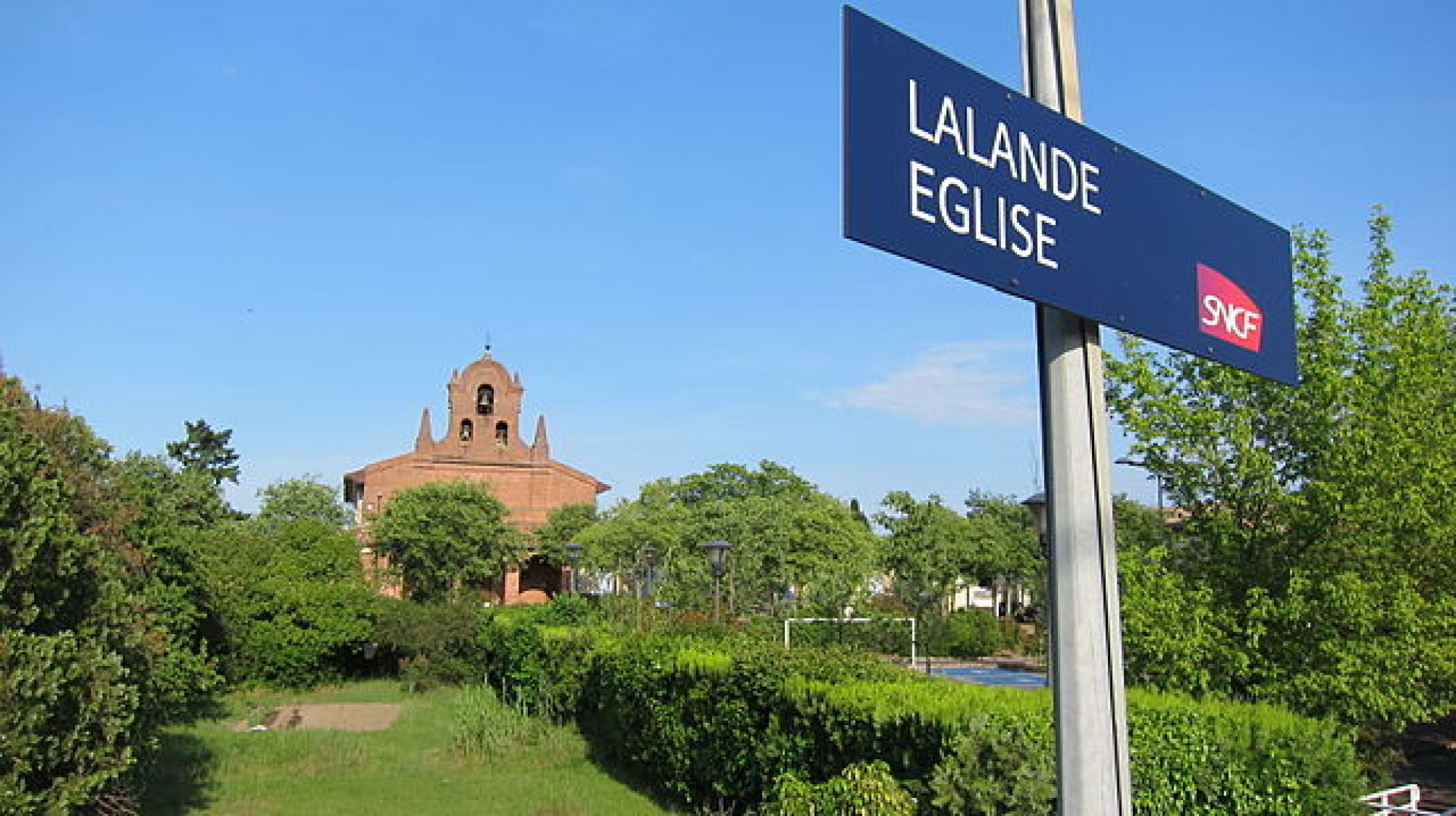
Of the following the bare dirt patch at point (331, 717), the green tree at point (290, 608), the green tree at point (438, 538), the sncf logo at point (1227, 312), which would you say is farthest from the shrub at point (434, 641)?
the sncf logo at point (1227, 312)

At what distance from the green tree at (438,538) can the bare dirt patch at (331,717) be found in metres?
21.0

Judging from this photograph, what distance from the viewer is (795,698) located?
303 inches

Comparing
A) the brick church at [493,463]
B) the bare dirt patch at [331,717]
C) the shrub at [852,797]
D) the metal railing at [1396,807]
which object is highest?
the brick church at [493,463]

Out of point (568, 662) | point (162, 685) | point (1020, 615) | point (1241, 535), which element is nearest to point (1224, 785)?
point (1241, 535)

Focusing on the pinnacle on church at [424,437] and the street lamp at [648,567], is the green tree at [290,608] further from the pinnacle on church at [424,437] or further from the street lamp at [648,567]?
the pinnacle on church at [424,437]

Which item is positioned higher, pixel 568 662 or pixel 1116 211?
pixel 1116 211

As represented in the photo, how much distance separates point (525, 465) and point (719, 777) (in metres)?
50.4

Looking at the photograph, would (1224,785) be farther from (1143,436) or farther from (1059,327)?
(1143,436)

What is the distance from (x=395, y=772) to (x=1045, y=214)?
41.0 ft

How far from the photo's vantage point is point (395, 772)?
41.2 feet

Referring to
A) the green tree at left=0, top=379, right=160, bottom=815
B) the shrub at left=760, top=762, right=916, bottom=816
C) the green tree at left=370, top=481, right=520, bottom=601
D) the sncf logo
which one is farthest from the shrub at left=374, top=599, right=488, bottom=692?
the sncf logo

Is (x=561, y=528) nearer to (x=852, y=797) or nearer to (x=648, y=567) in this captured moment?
(x=648, y=567)

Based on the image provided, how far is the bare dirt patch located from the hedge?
7874 millimetres

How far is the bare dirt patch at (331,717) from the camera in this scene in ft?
55.1
